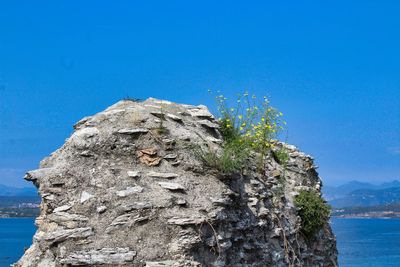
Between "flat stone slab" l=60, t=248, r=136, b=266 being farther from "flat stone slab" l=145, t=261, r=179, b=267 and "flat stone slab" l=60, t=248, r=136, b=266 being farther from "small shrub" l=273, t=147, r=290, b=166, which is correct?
"small shrub" l=273, t=147, r=290, b=166

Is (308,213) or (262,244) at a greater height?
(308,213)

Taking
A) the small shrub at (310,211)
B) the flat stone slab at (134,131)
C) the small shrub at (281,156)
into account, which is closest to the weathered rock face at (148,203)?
the flat stone slab at (134,131)

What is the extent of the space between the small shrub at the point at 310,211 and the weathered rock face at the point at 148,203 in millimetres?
950

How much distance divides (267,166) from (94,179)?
13.9 feet

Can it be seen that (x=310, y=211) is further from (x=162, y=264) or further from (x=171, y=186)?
(x=162, y=264)

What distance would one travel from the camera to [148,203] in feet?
28.8

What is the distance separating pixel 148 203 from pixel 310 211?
4.56 meters

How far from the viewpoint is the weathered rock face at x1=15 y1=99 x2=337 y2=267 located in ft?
27.7

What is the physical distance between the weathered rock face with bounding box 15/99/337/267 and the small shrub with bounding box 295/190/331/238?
95cm

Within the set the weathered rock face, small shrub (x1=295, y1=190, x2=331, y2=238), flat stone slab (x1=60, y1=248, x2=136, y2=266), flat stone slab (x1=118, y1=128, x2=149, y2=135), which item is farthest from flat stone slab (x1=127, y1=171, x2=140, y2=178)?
small shrub (x1=295, y1=190, x2=331, y2=238)

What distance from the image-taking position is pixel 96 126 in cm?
1009

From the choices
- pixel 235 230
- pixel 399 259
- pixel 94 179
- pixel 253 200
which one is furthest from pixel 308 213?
pixel 399 259

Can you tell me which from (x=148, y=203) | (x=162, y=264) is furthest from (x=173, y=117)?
(x=162, y=264)

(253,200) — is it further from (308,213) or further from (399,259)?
(399,259)
